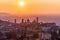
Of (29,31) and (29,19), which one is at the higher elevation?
(29,19)

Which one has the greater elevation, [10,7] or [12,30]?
[10,7]

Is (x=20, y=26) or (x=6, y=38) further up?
(x=20, y=26)

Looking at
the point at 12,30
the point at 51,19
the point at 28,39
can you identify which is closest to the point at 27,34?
the point at 28,39

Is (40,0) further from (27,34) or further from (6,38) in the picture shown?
(6,38)

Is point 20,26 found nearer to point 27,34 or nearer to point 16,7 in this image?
point 27,34

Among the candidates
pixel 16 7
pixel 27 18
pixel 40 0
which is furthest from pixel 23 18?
pixel 40 0

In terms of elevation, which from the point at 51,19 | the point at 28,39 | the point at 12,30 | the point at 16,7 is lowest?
the point at 28,39
